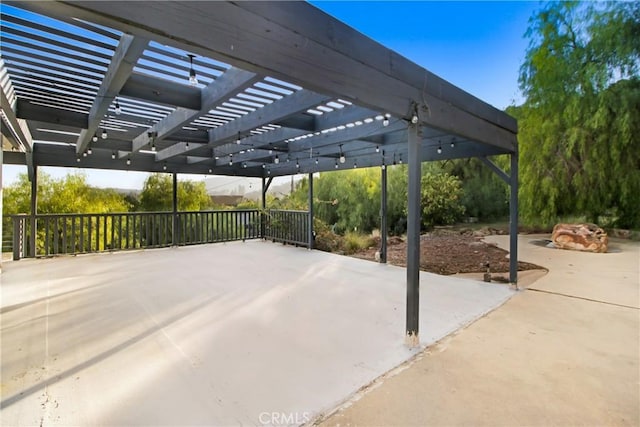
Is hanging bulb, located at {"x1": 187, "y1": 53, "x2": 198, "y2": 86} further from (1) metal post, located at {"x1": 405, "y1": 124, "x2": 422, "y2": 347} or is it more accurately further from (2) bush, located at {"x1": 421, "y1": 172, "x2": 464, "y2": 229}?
(2) bush, located at {"x1": 421, "y1": 172, "x2": 464, "y2": 229}

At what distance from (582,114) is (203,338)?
901cm

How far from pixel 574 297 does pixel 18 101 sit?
686 centimetres

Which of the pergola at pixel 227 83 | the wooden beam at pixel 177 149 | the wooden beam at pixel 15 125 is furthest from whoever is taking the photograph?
the wooden beam at pixel 177 149

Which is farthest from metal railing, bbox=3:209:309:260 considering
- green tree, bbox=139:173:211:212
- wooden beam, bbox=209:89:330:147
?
wooden beam, bbox=209:89:330:147

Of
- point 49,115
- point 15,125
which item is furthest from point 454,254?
point 15,125

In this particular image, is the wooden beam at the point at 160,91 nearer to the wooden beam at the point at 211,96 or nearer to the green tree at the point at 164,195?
the wooden beam at the point at 211,96

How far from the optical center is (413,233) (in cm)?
245

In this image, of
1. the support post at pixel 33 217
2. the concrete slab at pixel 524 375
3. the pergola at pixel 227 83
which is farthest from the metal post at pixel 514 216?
the support post at pixel 33 217

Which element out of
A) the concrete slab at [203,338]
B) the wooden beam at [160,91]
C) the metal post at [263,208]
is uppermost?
the wooden beam at [160,91]

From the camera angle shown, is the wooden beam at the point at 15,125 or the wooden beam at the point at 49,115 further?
the wooden beam at the point at 49,115

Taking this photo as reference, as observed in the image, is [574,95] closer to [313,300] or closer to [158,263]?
[313,300]

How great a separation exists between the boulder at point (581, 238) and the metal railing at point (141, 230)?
588 cm

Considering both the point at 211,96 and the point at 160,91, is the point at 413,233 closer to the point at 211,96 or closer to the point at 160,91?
the point at 211,96

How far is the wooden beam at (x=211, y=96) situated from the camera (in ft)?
8.03
